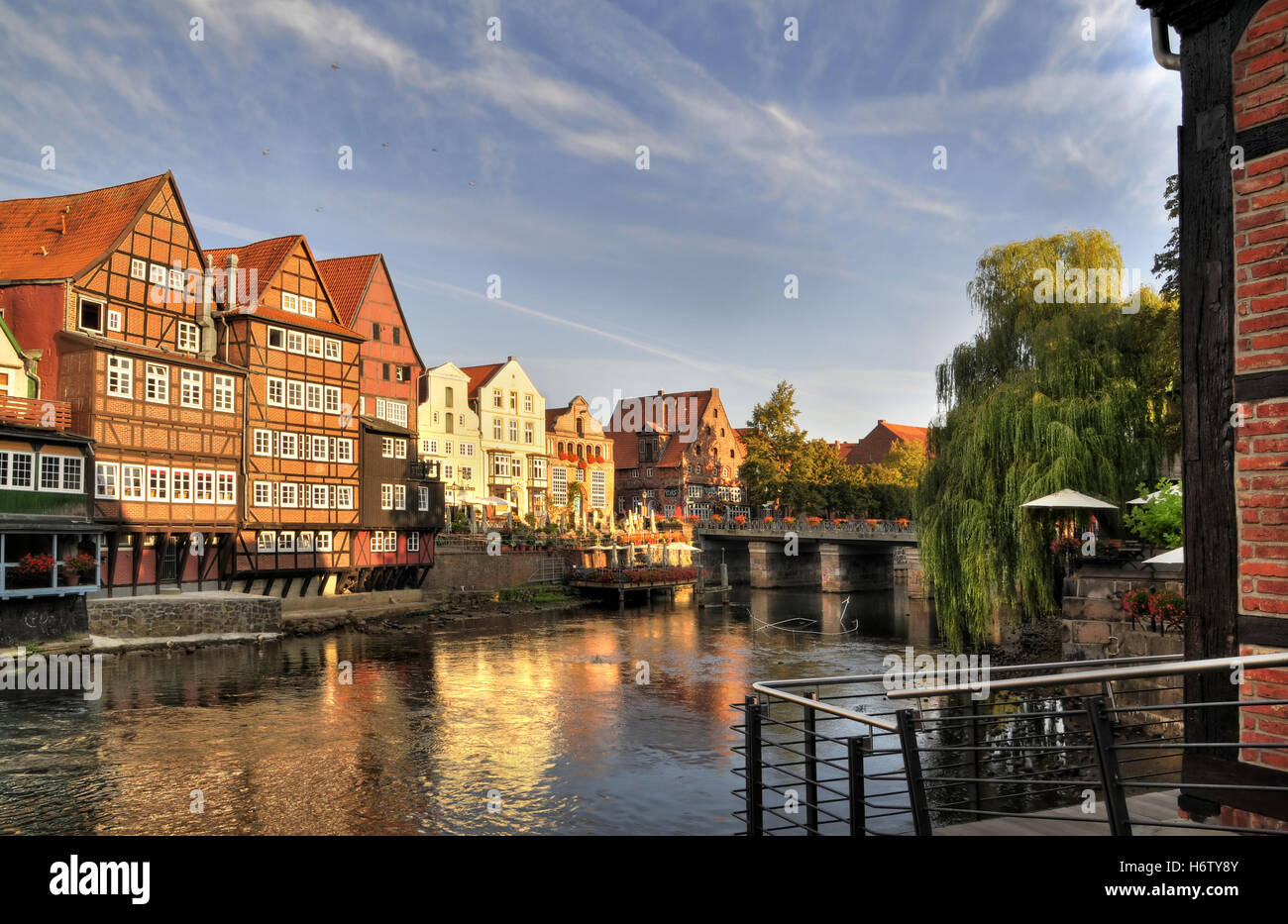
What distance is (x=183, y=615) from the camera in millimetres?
32438

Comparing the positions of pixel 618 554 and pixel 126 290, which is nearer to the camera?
pixel 126 290

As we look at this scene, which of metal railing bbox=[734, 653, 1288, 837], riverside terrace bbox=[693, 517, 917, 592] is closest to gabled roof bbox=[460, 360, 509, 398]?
riverside terrace bbox=[693, 517, 917, 592]

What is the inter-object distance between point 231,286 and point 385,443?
951 cm

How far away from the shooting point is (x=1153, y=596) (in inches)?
695

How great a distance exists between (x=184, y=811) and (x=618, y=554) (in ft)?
166

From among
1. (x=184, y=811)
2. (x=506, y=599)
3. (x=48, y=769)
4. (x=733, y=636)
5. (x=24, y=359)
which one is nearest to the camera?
(x=184, y=811)

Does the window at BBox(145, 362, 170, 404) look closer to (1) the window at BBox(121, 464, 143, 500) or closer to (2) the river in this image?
(1) the window at BBox(121, 464, 143, 500)

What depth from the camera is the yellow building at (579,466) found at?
233 ft

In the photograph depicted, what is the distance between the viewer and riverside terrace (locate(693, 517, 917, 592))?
61.4 metres

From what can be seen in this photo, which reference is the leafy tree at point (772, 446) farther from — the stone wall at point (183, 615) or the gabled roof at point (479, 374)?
the stone wall at point (183, 615)

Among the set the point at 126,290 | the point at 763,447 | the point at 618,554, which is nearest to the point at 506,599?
the point at 618,554

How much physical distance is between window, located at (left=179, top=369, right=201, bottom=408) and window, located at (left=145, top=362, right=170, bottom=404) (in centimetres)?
61
